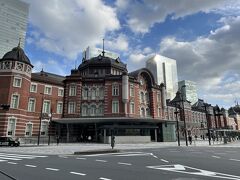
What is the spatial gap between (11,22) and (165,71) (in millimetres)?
86077

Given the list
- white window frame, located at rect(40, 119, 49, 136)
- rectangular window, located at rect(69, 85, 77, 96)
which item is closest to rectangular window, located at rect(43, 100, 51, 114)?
white window frame, located at rect(40, 119, 49, 136)

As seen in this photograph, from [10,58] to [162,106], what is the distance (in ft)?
108

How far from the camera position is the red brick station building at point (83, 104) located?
3819 centimetres

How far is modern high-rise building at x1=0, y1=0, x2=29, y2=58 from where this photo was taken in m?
96.3

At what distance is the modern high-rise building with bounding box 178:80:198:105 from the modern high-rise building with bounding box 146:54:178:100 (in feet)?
18.1

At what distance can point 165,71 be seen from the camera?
13275 cm

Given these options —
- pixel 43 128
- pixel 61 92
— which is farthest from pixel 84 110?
pixel 43 128

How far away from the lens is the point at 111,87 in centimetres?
4397

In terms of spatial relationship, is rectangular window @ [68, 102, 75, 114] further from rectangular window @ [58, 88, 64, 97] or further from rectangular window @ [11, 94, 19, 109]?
rectangular window @ [11, 94, 19, 109]

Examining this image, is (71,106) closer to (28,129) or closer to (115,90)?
(28,129)

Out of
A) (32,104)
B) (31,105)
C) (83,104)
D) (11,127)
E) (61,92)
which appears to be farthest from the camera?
(61,92)

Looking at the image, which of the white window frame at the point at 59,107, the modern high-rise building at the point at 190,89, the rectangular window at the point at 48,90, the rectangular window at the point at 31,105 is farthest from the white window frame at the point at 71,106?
the modern high-rise building at the point at 190,89

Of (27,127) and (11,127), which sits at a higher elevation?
(27,127)

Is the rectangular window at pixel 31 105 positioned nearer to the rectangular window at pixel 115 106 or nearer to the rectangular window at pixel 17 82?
the rectangular window at pixel 17 82
